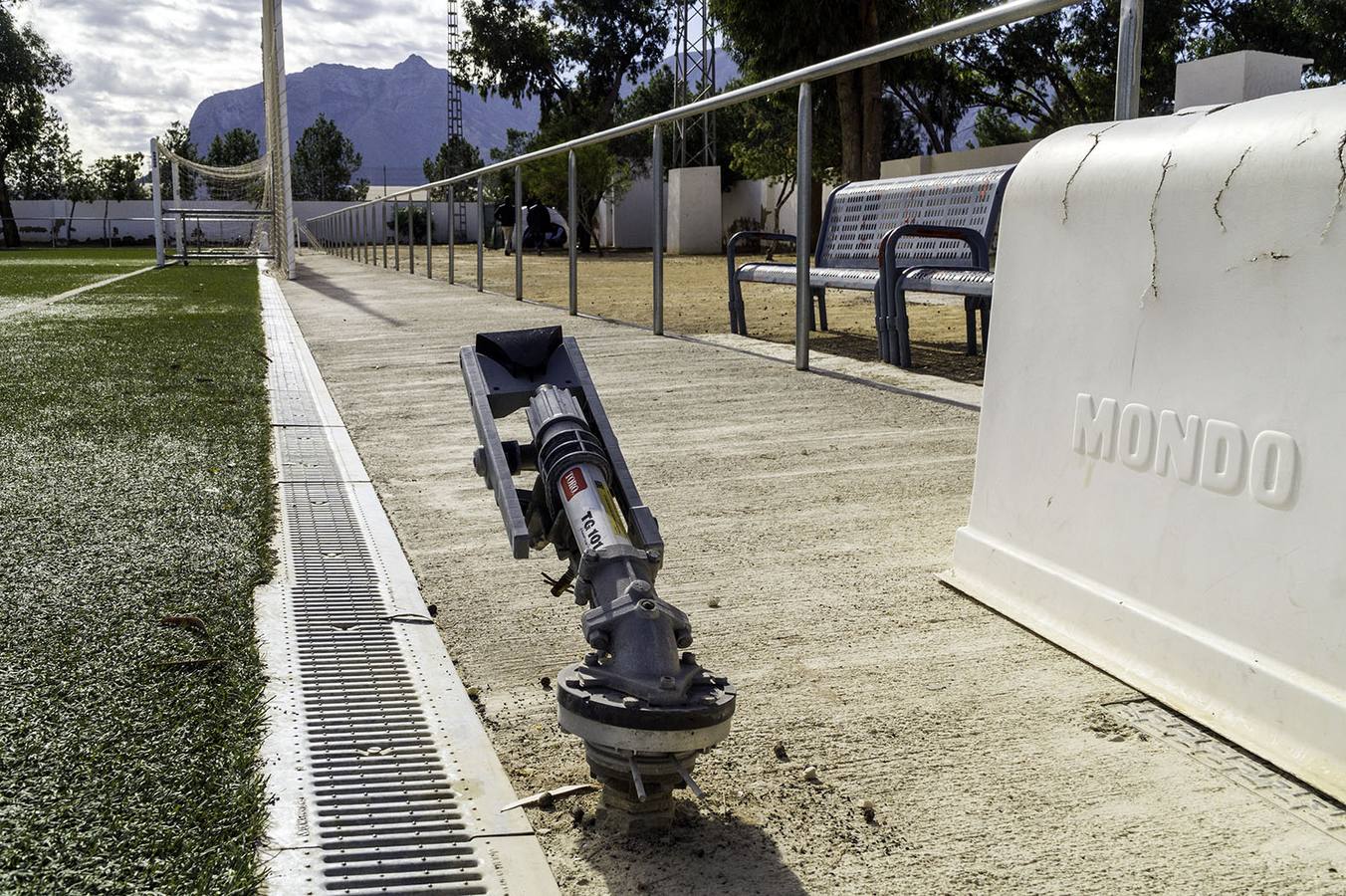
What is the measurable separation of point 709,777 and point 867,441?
238 cm

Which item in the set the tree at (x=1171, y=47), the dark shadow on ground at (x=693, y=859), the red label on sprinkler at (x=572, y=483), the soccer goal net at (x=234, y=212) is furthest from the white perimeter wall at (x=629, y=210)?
the tree at (x=1171, y=47)

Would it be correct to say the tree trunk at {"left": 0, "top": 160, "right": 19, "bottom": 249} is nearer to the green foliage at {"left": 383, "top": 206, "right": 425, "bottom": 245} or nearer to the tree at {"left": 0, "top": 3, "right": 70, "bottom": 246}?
the tree at {"left": 0, "top": 3, "right": 70, "bottom": 246}

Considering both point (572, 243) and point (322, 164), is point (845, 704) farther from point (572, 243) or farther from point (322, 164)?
point (322, 164)

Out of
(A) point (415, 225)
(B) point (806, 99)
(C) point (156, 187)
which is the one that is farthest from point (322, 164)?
(B) point (806, 99)

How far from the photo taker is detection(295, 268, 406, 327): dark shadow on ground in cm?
945

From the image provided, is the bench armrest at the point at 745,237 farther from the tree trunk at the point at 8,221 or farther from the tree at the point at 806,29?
the tree trunk at the point at 8,221

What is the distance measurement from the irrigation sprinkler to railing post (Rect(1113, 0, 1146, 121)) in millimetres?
2119

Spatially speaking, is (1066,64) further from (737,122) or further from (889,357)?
(889,357)

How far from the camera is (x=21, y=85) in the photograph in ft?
166

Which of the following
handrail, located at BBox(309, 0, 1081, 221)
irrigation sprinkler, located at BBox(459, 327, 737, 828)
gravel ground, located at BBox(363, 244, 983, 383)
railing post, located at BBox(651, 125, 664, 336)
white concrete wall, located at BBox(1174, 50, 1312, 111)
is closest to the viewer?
irrigation sprinkler, located at BBox(459, 327, 737, 828)

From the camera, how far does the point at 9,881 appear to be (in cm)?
128

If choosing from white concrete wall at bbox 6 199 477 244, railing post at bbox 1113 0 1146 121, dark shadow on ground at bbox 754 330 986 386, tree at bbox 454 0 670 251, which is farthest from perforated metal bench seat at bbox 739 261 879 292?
white concrete wall at bbox 6 199 477 244

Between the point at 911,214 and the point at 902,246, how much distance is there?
32cm

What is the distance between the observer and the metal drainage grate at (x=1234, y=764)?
4.82 feet
